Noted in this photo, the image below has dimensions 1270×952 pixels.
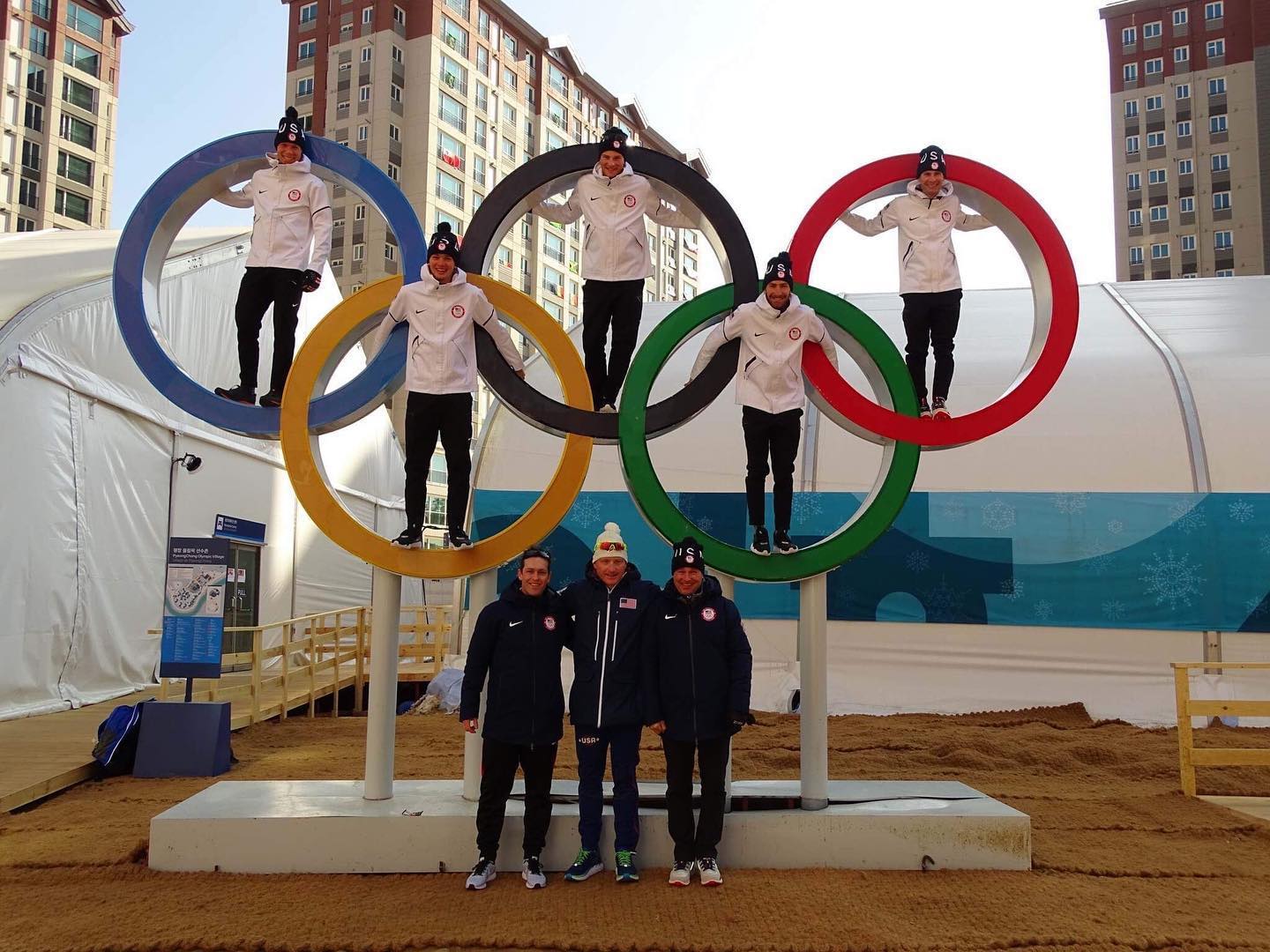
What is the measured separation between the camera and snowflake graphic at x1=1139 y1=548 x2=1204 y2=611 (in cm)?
1070

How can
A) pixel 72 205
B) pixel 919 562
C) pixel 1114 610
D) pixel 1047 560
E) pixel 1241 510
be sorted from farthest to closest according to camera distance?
pixel 72 205 < pixel 919 562 < pixel 1047 560 < pixel 1114 610 < pixel 1241 510

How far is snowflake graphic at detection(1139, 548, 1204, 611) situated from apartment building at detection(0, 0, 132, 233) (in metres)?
43.1

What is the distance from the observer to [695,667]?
475cm

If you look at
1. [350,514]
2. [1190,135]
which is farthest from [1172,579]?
[1190,135]

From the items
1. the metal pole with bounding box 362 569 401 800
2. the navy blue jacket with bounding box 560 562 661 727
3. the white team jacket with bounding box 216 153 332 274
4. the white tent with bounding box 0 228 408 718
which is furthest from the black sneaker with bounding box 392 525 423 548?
the white tent with bounding box 0 228 408 718

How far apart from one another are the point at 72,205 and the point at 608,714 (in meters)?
47.3

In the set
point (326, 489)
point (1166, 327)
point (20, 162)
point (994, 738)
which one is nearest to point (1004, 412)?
point (326, 489)

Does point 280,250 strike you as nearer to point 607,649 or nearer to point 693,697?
point 607,649

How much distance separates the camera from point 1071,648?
10836 millimetres

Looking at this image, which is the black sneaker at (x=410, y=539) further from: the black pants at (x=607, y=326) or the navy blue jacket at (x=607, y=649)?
the black pants at (x=607, y=326)

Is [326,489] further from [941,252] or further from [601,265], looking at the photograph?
[941,252]

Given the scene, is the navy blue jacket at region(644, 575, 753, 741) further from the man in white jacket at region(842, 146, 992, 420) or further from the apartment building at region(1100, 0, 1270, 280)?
the apartment building at region(1100, 0, 1270, 280)

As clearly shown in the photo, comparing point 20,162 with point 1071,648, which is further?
point 20,162

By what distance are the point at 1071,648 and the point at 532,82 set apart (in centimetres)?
4656
